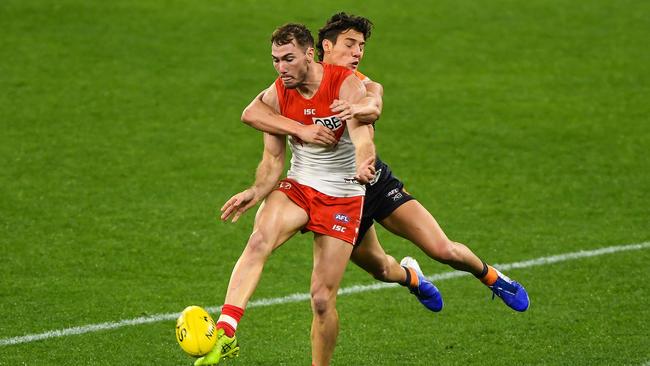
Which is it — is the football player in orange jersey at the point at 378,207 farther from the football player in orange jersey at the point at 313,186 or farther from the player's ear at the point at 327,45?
the football player in orange jersey at the point at 313,186

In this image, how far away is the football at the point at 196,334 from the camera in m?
7.46

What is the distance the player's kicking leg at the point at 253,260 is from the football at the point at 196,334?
93mm

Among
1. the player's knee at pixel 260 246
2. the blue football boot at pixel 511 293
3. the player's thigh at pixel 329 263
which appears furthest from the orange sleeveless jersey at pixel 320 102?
the blue football boot at pixel 511 293

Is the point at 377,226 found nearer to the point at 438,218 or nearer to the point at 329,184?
the point at 438,218

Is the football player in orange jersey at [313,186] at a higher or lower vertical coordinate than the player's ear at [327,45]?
lower

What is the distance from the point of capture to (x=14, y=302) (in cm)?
1052

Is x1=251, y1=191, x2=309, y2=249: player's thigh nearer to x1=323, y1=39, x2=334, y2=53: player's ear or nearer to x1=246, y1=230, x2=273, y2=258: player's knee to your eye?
x1=246, y1=230, x2=273, y2=258: player's knee

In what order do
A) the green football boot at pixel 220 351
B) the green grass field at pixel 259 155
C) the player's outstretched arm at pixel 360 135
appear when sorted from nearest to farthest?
the green football boot at pixel 220 351 < the player's outstretched arm at pixel 360 135 < the green grass field at pixel 259 155

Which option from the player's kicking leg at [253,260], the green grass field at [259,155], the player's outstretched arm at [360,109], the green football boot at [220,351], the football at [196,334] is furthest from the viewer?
the green grass field at [259,155]

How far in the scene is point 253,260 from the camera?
8.09 m

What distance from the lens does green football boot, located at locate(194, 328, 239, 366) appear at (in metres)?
7.58

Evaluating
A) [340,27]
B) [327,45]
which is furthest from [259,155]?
[340,27]

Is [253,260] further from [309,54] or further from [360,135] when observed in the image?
[309,54]

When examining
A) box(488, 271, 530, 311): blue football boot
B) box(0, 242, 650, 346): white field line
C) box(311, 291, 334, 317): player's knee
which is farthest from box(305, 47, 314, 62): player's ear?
box(0, 242, 650, 346): white field line
